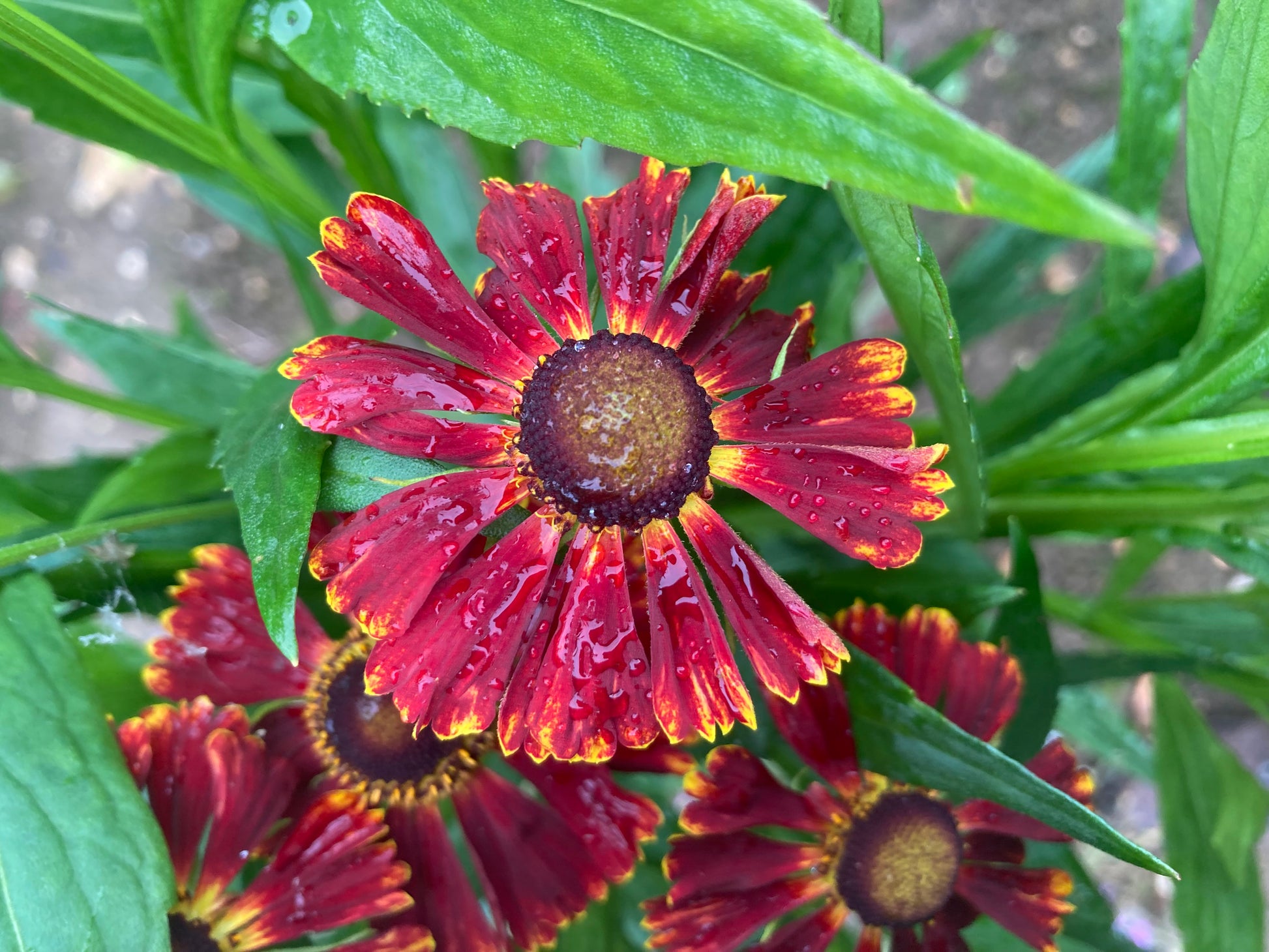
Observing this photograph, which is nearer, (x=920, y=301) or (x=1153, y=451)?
(x=920, y=301)

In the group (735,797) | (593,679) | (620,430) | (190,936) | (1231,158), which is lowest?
(190,936)

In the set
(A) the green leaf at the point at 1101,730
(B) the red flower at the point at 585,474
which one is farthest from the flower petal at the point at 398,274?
(A) the green leaf at the point at 1101,730

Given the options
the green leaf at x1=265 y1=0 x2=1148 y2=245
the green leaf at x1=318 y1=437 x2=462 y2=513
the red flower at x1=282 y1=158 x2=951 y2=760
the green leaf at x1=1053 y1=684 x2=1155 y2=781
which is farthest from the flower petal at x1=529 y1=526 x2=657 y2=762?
the green leaf at x1=1053 y1=684 x2=1155 y2=781

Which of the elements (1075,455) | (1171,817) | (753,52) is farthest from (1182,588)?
(753,52)

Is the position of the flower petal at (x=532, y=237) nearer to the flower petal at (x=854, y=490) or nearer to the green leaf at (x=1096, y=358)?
the flower petal at (x=854, y=490)

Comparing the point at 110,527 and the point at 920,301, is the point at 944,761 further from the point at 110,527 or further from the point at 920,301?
the point at 110,527

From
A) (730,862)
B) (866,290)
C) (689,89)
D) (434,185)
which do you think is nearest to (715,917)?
(730,862)

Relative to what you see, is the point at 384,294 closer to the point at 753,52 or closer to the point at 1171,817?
the point at 753,52
